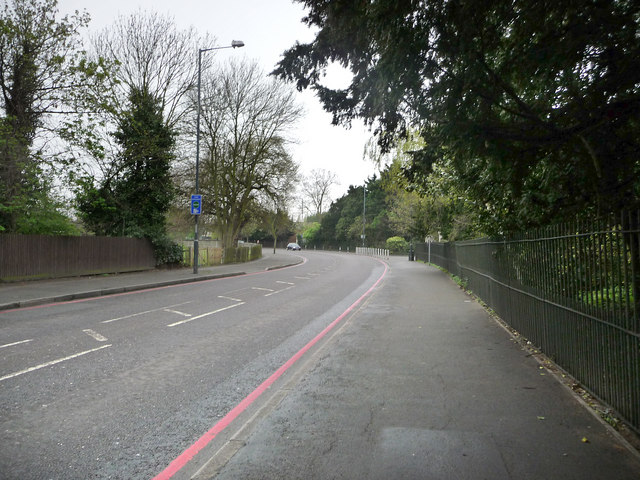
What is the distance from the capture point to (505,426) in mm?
3717

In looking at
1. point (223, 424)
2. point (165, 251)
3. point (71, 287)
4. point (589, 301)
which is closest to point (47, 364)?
point (223, 424)

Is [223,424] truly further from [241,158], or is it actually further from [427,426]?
[241,158]

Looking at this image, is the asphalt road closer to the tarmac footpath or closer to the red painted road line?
the red painted road line

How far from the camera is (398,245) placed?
60031mm

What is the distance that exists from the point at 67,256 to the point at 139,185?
5.48m

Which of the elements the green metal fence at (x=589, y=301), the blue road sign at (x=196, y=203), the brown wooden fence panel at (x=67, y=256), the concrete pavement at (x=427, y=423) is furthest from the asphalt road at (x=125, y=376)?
the blue road sign at (x=196, y=203)

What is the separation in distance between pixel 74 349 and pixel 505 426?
607 cm

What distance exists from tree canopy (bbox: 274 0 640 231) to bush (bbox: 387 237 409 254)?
5453 centimetres

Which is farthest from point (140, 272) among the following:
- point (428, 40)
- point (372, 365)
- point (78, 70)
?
point (428, 40)

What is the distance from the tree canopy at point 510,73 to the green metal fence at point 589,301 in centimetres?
94

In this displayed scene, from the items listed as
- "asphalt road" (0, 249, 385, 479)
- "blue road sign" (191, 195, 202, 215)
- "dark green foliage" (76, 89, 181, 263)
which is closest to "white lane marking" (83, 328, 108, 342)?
"asphalt road" (0, 249, 385, 479)

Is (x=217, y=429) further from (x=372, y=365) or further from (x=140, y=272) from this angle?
(x=140, y=272)

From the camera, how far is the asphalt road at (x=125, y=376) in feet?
11.1

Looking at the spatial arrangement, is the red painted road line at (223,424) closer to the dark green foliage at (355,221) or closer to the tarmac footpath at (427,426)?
the tarmac footpath at (427,426)
